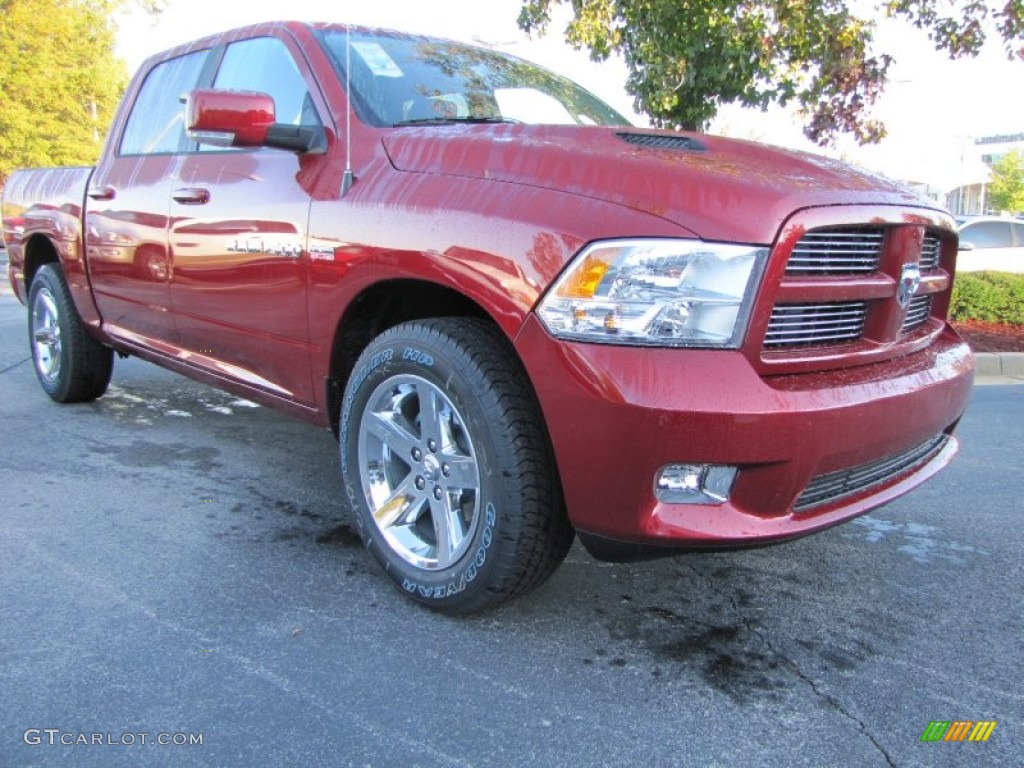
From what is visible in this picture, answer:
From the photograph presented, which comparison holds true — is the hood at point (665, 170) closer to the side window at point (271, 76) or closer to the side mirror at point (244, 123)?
the side mirror at point (244, 123)

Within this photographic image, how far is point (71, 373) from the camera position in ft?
16.2

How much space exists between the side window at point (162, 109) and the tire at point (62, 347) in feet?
3.26

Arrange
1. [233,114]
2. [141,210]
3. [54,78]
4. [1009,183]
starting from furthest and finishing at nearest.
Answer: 1. [1009,183]
2. [54,78]
3. [141,210]
4. [233,114]

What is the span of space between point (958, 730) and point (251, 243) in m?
2.72

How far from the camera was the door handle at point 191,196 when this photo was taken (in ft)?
11.3

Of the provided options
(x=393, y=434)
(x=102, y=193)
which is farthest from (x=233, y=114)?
(x=102, y=193)

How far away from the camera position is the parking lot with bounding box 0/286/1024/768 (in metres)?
2.03

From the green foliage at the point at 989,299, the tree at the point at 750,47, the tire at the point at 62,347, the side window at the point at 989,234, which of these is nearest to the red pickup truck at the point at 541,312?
the tire at the point at 62,347

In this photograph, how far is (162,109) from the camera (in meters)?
4.28

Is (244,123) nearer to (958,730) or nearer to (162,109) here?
(162,109)

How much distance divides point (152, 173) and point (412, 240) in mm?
2093

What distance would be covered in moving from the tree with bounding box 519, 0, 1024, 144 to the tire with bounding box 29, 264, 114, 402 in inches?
182

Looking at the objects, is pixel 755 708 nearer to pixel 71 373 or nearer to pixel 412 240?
pixel 412 240

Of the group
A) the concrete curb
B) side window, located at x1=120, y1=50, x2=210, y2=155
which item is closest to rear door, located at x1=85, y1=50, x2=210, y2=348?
side window, located at x1=120, y1=50, x2=210, y2=155
